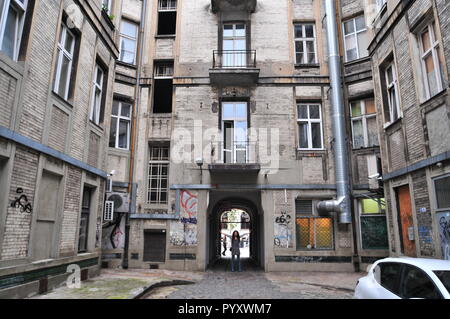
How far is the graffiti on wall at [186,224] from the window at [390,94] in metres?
8.25

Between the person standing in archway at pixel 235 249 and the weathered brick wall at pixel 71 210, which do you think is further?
the person standing in archway at pixel 235 249

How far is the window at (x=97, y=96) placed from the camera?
1126 cm

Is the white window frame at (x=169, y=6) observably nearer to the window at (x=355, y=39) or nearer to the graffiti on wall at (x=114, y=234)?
the window at (x=355, y=39)

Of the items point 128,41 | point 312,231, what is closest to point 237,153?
point 312,231

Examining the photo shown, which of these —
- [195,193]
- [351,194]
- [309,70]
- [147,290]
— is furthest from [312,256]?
[309,70]

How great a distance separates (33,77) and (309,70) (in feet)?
39.0

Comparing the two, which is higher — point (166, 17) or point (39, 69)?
point (166, 17)

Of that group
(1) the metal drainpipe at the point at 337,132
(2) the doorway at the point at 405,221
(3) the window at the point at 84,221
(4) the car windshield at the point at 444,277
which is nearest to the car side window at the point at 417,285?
(4) the car windshield at the point at 444,277

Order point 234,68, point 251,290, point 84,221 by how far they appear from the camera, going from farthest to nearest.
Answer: point 234,68 < point 84,221 < point 251,290

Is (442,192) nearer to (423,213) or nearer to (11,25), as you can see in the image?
(423,213)

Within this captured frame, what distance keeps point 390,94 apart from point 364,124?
132 inches

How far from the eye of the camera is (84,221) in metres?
10.6

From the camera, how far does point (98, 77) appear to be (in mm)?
11844

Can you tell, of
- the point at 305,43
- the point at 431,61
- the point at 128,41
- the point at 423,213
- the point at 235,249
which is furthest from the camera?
the point at 128,41
